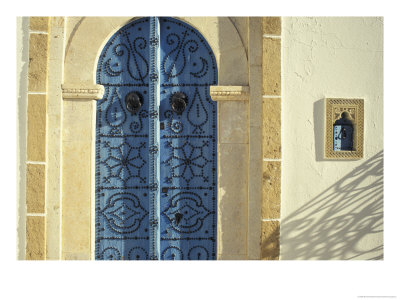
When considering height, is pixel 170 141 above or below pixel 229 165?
above

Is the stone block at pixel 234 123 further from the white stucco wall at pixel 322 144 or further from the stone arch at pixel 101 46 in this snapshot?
the white stucco wall at pixel 322 144

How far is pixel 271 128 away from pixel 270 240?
1.09m

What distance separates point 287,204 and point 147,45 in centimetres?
214

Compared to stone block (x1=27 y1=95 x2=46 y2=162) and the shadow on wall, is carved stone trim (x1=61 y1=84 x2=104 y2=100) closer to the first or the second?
stone block (x1=27 y1=95 x2=46 y2=162)

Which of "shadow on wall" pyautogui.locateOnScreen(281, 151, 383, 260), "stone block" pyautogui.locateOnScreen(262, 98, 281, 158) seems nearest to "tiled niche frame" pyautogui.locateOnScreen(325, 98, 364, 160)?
"shadow on wall" pyautogui.locateOnScreen(281, 151, 383, 260)

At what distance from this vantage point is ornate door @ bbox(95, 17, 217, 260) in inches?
122

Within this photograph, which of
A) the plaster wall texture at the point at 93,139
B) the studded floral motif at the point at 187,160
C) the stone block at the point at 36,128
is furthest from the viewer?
the studded floral motif at the point at 187,160

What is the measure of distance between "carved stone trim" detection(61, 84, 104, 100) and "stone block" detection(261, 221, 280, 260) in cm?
208

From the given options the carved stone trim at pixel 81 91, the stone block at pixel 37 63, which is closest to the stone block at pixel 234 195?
the carved stone trim at pixel 81 91

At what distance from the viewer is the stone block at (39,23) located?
9.60 feet

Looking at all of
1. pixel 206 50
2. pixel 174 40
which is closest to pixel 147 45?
pixel 174 40

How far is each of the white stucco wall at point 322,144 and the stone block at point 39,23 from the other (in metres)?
2.31
